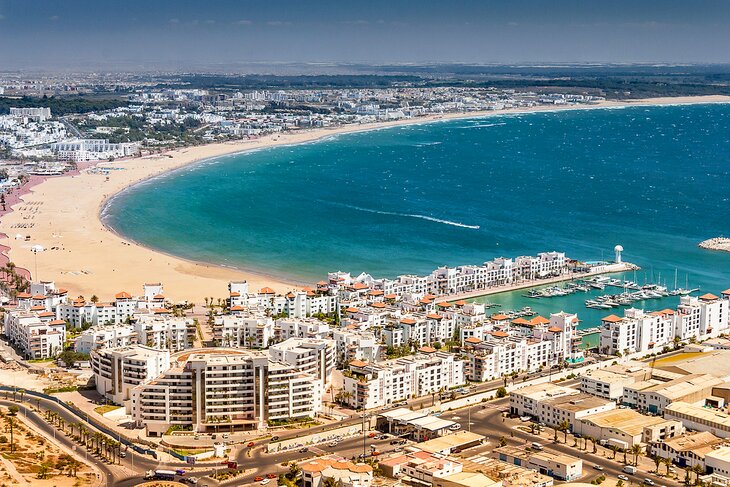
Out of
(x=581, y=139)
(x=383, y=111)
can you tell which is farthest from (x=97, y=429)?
(x=383, y=111)

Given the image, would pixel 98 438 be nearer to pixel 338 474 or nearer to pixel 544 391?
pixel 338 474

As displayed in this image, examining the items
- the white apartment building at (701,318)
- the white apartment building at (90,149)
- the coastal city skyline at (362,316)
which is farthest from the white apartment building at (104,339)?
the white apartment building at (90,149)

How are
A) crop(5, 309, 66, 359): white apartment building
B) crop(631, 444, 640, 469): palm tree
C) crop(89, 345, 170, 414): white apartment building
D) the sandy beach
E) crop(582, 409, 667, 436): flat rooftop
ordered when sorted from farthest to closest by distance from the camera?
1. the sandy beach
2. crop(5, 309, 66, 359): white apartment building
3. crop(89, 345, 170, 414): white apartment building
4. crop(582, 409, 667, 436): flat rooftop
5. crop(631, 444, 640, 469): palm tree

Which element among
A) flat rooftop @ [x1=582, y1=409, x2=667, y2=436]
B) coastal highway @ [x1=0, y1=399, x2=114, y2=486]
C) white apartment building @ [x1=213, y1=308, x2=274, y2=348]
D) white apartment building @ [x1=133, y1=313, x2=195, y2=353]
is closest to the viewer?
coastal highway @ [x1=0, y1=399, x2=114, y2=486]

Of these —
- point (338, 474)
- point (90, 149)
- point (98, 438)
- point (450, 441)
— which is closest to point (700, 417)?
point (450, 441)

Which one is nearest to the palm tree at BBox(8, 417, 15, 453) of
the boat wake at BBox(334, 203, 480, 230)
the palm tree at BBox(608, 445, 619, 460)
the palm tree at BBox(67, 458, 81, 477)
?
the palm tree at BBox(67, 458, 81, 477)

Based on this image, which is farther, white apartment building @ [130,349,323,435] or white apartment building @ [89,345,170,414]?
white apartment building @ [89,345,170,414]

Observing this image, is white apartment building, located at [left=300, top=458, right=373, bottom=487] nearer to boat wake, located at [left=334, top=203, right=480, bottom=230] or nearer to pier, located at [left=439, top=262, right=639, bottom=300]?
pier, located at [left=439, top=262, right=639, bottom=300]

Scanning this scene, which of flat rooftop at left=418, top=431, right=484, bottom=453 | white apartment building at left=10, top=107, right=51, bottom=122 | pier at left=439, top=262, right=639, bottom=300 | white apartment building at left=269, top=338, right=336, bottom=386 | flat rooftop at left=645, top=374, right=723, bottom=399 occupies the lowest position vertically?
pier at left=439, top=262, right=639, bottom=300
